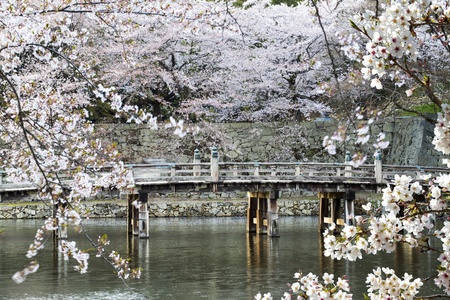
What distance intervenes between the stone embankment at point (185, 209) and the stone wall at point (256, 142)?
1701 mm

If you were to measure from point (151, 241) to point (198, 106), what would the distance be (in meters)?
7.54

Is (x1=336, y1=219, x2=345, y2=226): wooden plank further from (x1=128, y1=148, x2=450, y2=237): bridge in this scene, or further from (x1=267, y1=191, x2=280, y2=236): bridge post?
(x1=267, y1=191, x2=280, y2=236): bridge post

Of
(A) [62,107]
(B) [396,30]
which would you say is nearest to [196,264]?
(A) [62,107]

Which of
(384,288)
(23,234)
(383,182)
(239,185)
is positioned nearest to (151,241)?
(239,185)

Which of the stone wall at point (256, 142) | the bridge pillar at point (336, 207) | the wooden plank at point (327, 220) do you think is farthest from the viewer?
the stone wall at point (256, 142)

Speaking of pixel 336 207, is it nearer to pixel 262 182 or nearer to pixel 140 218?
pixel 262 182

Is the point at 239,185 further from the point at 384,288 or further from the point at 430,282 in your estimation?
the point at 384,288

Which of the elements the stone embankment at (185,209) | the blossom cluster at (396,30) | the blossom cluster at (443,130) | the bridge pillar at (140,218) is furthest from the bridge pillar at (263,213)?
→ the blossom cluster at (396,30)

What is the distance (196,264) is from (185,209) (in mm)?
10781

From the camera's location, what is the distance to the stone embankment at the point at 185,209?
24609 mm

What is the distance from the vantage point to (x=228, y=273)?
13281 mm

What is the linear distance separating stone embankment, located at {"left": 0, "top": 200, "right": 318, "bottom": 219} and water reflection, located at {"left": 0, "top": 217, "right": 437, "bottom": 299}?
3.98 meters

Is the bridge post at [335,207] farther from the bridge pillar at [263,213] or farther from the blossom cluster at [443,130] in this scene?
the blossom cluster at [443,130]

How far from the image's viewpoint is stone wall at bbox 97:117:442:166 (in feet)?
79.6
